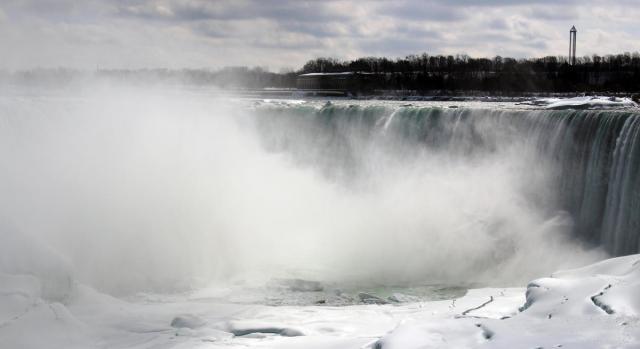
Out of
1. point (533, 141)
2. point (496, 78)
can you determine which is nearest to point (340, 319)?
point (533, 141)

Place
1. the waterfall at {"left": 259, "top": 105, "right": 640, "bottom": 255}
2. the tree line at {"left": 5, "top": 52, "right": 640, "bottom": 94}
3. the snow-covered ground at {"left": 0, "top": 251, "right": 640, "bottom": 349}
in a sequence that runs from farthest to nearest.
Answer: the tree line at {"left": 5, "top": 52, "right": 640, "bottom": 94}, the waterfall at {"left": 259, "top": 105, "right": 640, "bottom": 255}, the snow-covered ground at {"left": 0, "top": 251, "right": 640, "bottom": 349}

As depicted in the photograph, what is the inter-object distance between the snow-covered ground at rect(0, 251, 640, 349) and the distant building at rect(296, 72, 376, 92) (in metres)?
46.1

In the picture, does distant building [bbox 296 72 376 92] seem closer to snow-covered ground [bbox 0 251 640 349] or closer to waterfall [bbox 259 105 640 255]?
waterfall [bbox 259 105 640 255]

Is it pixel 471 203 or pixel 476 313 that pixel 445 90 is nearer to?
pixel 471 203

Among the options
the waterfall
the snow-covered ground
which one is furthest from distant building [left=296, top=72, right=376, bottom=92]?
the snow-covered ground

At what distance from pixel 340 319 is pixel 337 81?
54667 millimetres

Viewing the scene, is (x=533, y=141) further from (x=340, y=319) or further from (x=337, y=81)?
(x=337, y=81)

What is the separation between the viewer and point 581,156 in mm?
18422

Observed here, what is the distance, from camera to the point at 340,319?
37.6 ft

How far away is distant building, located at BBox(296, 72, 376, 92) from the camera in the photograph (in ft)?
197

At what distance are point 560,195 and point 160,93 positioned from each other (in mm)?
15810

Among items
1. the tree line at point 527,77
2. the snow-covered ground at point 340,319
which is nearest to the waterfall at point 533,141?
the snow-covered ground at point 340,319

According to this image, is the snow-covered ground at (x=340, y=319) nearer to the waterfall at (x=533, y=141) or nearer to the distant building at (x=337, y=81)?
the waterfall at (x=533, y=141)

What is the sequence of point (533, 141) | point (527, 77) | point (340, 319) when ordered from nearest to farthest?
point (340, 319), point (533, 141), point (527, 77)
